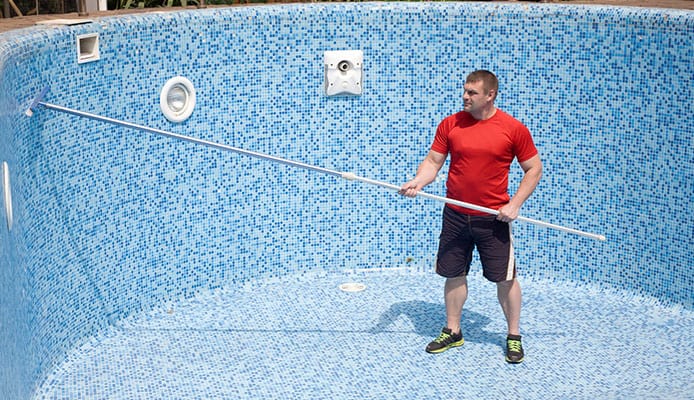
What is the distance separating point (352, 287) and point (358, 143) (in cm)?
92

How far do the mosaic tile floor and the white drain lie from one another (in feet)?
0.16

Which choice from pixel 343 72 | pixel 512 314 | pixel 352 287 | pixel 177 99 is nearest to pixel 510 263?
pixel 512 314

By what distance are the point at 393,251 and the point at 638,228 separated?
1565 mm

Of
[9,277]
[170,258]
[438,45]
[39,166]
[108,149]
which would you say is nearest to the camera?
[9,277]

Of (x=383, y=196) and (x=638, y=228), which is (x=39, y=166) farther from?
(x=638, y=228)

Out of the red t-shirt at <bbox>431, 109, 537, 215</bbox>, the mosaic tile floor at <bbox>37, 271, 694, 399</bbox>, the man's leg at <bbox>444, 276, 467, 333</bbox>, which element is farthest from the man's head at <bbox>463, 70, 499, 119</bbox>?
the mosaic tile floor at <bbox>37, 271, 694, 399</bbox>

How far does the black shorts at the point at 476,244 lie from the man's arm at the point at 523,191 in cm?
13

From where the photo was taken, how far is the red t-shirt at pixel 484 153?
551 centimetres

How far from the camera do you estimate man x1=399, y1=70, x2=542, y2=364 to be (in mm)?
5496

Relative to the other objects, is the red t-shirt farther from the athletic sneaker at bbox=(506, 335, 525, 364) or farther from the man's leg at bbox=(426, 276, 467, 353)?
the athletic sneaker at bbox=(506, 335, 525, 364)

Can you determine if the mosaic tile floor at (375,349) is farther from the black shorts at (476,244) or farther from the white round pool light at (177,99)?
the white round pool light at (177,99)

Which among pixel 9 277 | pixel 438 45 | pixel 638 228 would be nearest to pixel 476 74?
pixel 438 45

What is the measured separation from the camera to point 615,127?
670cm

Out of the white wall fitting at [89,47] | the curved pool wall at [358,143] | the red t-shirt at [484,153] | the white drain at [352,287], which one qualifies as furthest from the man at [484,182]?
the white wall fitting at [89,47]
